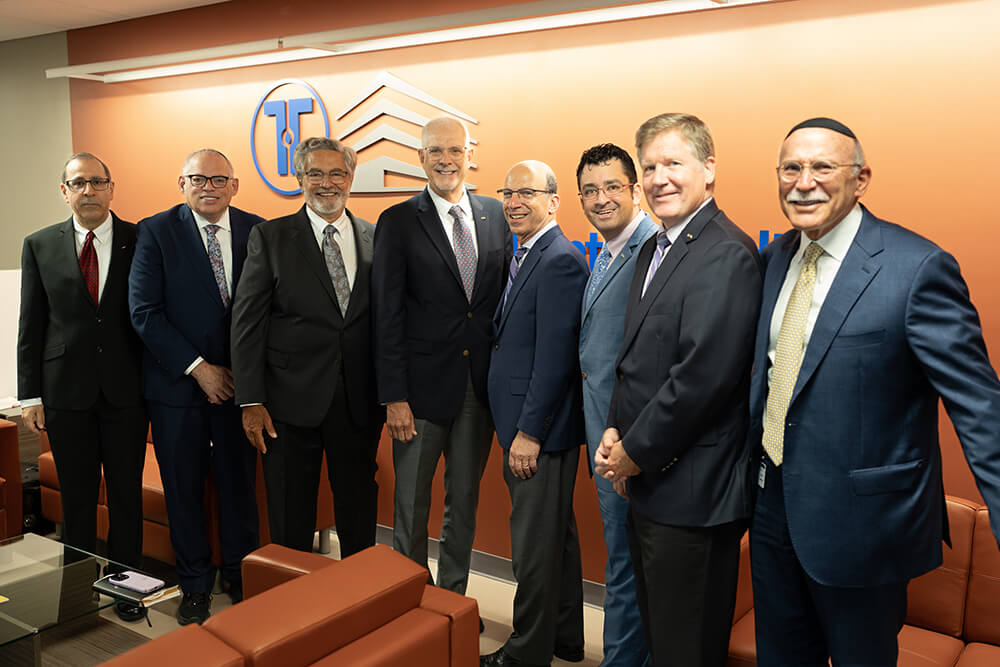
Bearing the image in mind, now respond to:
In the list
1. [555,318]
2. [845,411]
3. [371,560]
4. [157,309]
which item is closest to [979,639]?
[845,411]

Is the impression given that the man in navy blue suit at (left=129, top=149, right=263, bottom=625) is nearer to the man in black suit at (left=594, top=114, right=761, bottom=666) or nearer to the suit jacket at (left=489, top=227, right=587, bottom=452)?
the suit jacket at (left=489, top=227, right=587, bottom=452)

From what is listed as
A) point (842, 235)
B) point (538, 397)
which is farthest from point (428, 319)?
point (842, 235)

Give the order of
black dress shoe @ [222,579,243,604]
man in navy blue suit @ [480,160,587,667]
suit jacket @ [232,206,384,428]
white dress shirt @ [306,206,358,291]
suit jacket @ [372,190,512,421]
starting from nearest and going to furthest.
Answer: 1. man in navy blue suit @ [480,160,587,667]
2. suit jacket @ [372,190,512,421]
3. suit jacket @ [232,206,384,428]
4. white dress shirt @ [306,206,358,291]
5. black dress shoe @ [222,579,243,604]

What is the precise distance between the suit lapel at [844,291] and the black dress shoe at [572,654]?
1.93m

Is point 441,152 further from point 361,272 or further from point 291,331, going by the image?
point 291,331

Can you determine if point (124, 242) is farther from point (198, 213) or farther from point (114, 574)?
point (114, 574)

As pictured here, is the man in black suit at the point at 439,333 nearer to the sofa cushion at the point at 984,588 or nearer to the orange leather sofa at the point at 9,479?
the sofa cushion at the point at 984,588

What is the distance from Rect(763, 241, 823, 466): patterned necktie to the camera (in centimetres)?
213

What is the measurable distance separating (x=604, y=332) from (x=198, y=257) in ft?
7.00

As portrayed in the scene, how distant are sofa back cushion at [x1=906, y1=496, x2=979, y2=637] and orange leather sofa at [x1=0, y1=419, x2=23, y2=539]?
4537 millimetres

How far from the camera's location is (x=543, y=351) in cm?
306

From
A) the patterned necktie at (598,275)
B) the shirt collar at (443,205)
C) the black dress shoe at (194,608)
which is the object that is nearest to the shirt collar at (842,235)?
the patterned necktie at (598,275)

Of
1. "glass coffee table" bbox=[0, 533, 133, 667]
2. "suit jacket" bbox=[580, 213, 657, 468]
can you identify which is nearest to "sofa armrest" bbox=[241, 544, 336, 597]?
"glass coffee table" bbox=[0, 533, 133, 667]

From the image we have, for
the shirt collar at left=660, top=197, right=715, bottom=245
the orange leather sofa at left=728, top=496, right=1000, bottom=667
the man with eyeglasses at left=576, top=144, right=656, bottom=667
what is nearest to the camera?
the shirt collar at left=660, top=197, right=715, bottom=245
